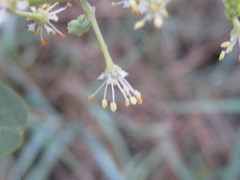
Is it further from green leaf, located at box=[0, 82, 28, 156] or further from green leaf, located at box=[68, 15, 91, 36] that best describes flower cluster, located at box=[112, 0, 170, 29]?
green leaf, located at box=[0, 82, 28, 156]

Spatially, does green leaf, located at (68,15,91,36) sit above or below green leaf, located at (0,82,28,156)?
above

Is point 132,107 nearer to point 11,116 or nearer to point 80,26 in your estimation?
point 11,116

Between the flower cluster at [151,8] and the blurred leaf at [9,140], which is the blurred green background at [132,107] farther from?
the flower cluster at [151,8]

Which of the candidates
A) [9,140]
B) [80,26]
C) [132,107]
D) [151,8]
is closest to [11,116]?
[9,140]

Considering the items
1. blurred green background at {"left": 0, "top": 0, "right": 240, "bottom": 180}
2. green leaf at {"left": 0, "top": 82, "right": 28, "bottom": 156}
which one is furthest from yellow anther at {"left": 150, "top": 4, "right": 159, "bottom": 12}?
blurred green background at {"left": 0, "top": 0, "right": 240, "bottom": 180}

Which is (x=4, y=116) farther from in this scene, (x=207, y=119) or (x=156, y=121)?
(x=207, y=119)

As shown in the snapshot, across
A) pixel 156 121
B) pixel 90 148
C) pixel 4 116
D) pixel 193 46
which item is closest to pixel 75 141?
pixel 90 148
